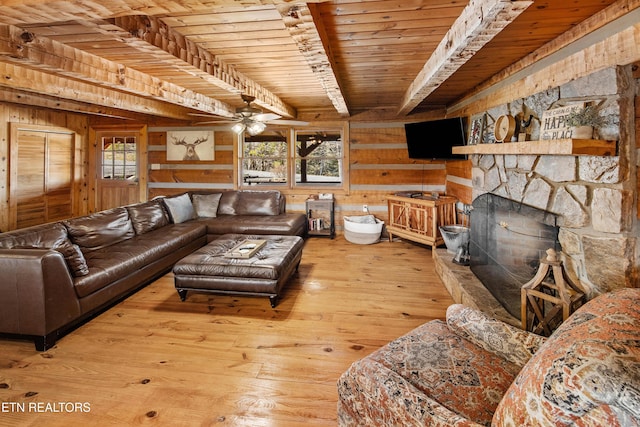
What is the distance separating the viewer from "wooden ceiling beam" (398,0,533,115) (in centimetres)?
163

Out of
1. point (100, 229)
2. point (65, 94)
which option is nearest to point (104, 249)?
point (100, 229)

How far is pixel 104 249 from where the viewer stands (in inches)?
137

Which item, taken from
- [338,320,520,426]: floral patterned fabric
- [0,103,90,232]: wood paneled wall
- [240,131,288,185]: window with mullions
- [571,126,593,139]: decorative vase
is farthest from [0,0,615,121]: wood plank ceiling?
[240,131,288,185]: window with mullions

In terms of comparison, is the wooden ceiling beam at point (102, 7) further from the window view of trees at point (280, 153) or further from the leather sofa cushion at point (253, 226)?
Result: the window view of trees at point (280, 153)

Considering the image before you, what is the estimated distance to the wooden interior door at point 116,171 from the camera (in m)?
6.67

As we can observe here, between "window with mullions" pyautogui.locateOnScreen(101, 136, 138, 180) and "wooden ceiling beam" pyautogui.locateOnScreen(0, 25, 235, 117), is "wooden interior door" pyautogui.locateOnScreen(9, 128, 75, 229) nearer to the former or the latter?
"window with mullions" pyautogui.locateOnScreen(101, 136, 138, 180)

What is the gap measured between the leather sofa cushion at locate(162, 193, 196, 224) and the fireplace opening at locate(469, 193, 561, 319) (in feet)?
13.9

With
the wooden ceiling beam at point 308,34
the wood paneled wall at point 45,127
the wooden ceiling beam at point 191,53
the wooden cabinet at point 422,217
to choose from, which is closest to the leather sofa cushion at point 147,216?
the wooden ceiling beam at point 191,53

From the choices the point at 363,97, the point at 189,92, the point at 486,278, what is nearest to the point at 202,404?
the point at 486,278

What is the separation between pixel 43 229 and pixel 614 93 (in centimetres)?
446

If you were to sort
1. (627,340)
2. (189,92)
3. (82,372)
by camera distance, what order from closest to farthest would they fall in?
(627,340) < (82,372) < (189,92)

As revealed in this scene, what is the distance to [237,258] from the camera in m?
3.19

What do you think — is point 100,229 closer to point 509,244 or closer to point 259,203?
point 259,203

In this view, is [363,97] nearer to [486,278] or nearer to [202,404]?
[486,278]
